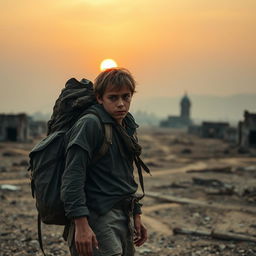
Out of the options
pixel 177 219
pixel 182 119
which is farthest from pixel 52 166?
pixel 182 119

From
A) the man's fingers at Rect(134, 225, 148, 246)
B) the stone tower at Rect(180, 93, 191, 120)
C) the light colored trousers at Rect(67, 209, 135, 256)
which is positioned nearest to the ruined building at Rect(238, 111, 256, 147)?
the man's fingers at Rect(134, 225, 148, 246)

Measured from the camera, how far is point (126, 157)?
3.11 meters

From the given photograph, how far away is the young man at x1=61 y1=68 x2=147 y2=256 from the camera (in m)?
2.71

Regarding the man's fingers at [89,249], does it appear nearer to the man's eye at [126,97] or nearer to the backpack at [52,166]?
the backpack at [52,166]

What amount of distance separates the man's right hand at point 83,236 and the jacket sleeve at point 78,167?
52mm

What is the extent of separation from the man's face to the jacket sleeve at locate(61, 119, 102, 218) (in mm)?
228

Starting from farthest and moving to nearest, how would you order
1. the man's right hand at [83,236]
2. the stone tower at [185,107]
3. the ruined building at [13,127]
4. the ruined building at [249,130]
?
the stone tower at [185,107], the ruined building at [13,127], the ruined building at [249,130], the man's right hand at [83,236]

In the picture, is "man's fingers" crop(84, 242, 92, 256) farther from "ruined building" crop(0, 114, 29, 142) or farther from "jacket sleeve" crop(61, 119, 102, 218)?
"ruined building" crop(0, 114, 29, 142)

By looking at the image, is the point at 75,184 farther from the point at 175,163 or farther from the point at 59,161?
the point at 175,163

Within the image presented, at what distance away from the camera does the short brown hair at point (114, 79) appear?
2.94 m

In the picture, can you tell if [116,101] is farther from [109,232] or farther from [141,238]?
[141,238]

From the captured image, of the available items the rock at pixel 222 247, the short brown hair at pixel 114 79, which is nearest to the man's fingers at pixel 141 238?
the short brown hair at pixel 114 79

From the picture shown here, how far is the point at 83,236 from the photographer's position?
2689 millimetres

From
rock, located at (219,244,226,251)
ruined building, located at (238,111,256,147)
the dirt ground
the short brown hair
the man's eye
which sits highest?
the short brown hair
